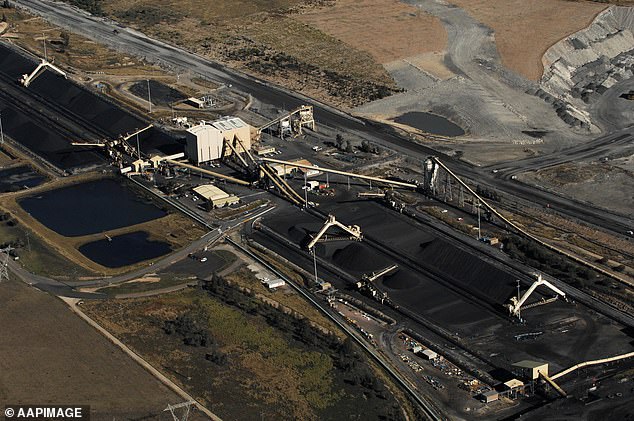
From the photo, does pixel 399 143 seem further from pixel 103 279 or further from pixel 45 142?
pixel 103 279

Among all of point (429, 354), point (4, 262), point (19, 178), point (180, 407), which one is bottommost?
point (19, 178)

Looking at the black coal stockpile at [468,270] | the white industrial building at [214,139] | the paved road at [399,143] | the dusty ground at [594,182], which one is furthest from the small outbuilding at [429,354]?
the white industrial building at [214,139]

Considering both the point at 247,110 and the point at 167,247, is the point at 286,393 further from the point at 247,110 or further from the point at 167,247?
the point at 247,110

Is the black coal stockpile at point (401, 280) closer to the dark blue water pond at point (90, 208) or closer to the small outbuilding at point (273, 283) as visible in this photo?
the small outbuilding at point (273, 283)

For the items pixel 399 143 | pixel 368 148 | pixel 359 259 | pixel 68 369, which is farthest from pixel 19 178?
pixel 68 369

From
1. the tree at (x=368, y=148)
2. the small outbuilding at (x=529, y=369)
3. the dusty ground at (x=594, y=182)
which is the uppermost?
the small outbuilding at (x=529, y=369)
